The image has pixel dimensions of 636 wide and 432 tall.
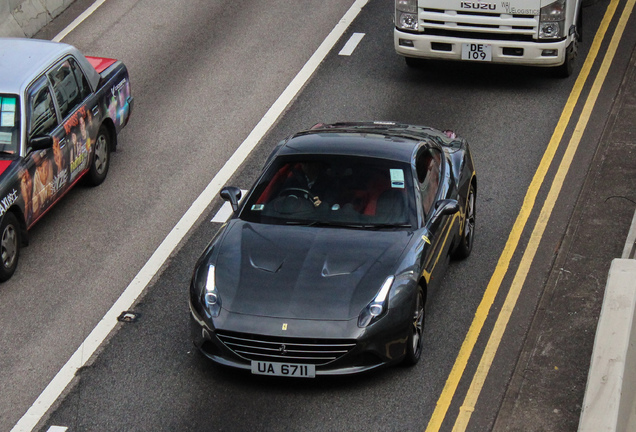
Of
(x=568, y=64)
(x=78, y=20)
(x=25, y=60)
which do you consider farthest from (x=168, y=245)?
(x=78, y=20)

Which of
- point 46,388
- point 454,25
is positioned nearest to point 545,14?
point 454,25

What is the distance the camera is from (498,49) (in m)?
15.2

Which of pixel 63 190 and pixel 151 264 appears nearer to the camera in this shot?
pixel 151 264

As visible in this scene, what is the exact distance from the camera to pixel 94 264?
11.4 m

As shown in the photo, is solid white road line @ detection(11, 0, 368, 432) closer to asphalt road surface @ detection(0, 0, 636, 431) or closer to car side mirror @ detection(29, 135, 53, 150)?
asphalt road surface @ detection(0, 0, 636, 431)

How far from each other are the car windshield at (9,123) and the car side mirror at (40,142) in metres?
0.19

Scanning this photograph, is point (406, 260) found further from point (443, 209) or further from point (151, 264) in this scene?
point (151, 264)

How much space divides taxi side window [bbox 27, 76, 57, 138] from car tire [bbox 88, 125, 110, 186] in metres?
0.98

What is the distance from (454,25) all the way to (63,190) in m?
5.91

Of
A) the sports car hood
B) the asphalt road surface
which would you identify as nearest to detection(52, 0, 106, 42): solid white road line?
the asphalt road surface

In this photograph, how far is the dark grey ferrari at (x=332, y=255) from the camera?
8.70 meters

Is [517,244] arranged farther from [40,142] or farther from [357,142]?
[40,142]

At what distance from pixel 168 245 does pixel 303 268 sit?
294cm

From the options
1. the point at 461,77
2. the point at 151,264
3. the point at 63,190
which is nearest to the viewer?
the point at 151,264
